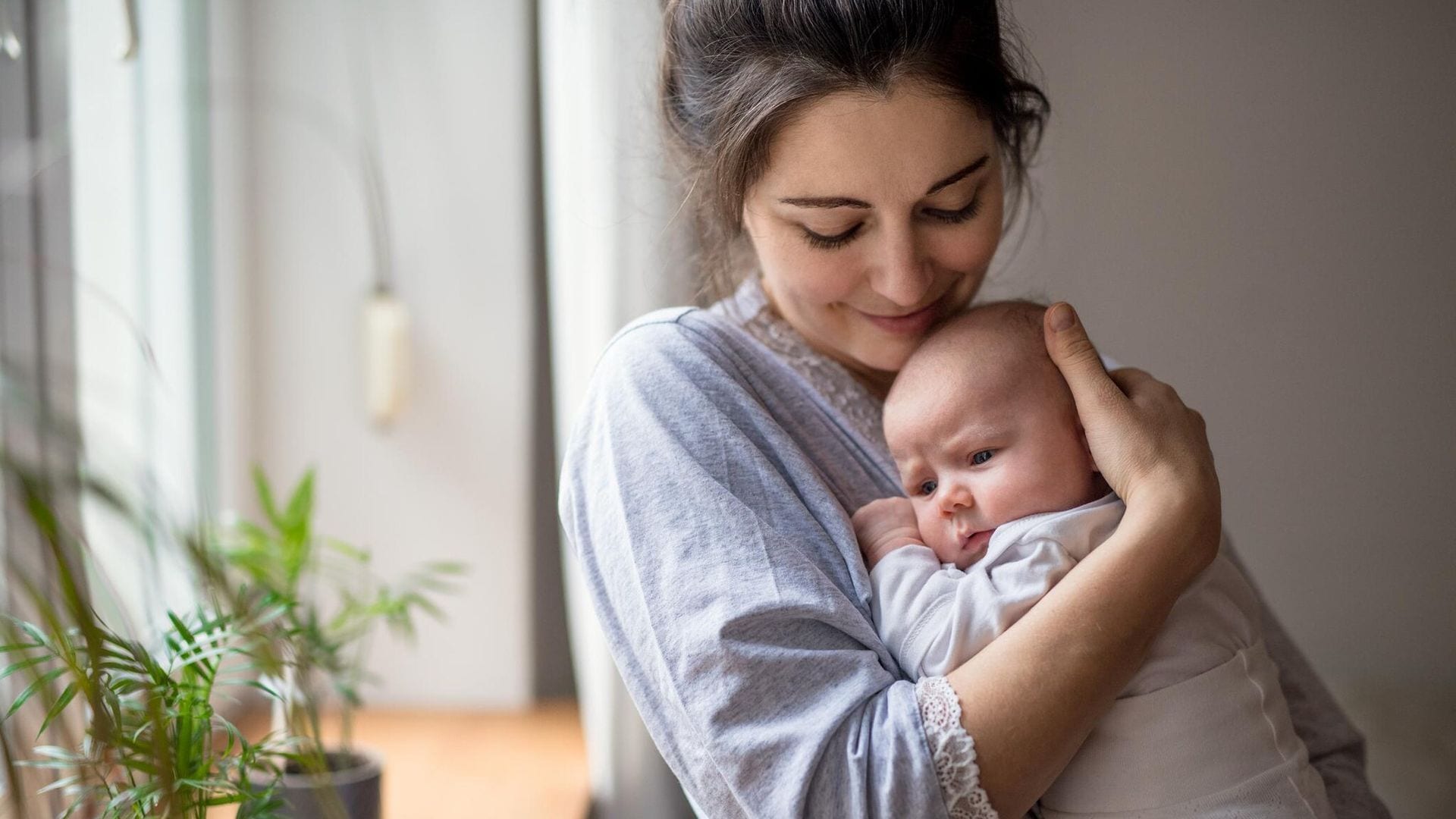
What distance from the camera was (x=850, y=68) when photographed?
102 centimetres

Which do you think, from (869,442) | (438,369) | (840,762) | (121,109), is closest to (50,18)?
(121,109)

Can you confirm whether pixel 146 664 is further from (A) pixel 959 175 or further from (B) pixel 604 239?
(B) pixel 604 239

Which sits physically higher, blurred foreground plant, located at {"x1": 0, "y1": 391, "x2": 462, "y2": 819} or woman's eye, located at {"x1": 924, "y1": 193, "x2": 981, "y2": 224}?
woman's eye, located at {"x1": 924, "y1": 193, "x2": 981, "y2": 224}

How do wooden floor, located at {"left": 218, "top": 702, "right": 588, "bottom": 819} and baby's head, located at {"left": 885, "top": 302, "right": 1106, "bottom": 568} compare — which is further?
wooden floor, located at {"left": 218, "top": 702, "right": 588, "bottom": 819}

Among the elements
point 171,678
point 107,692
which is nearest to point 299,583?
point 171,678

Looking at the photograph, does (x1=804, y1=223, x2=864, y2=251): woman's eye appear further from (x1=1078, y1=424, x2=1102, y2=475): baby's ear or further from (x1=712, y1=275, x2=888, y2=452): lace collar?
(x1=1078, y1=424, x2=1102, y2=475): baby's ear

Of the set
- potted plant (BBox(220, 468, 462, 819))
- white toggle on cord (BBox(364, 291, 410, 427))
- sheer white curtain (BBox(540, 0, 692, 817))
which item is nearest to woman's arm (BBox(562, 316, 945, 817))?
potted plant (BBox(220, 468, 462, 819))

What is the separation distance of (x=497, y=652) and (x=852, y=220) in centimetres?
167

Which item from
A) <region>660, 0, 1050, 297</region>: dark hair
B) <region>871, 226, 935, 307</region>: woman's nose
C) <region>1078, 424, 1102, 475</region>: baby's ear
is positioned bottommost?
<region>1078, 424, 1102, 475</region>: baby's ear

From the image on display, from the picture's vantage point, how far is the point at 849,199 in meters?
1.03

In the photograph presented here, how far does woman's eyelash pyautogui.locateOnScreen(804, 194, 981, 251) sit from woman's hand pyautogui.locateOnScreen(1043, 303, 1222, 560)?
0.12m

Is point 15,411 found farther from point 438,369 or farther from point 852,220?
point 438,369

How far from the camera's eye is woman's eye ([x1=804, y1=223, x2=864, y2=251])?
1068 mm

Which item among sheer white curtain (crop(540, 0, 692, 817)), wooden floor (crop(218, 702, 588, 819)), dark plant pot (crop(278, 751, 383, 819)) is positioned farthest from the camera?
wooden floor (crop(218, 702, 588, 819))
